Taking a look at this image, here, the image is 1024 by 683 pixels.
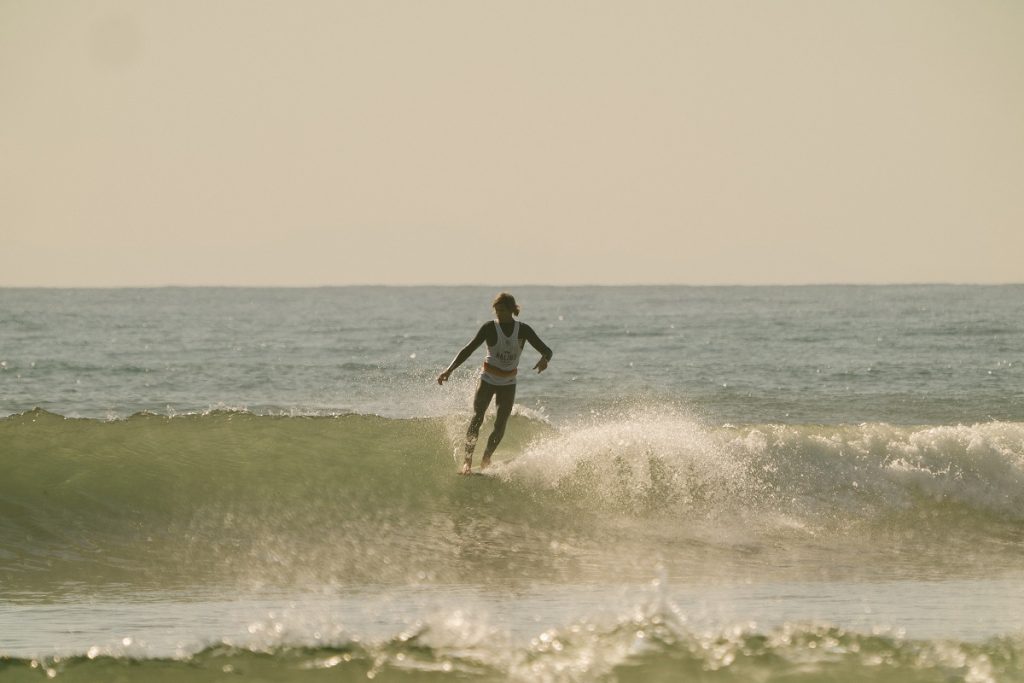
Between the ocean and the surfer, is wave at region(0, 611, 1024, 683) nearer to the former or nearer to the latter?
the ocean

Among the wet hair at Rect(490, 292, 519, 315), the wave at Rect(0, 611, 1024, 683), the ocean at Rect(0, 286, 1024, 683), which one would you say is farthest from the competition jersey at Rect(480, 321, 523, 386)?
the wave at Rect(0, 611, 1024, 683)

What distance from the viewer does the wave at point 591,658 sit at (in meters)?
5.58

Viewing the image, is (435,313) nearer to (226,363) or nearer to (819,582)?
(226,363)

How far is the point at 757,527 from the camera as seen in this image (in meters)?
10.6

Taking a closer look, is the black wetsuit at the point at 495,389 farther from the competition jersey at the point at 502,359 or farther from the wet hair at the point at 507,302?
the wet hair at the point at 507,302

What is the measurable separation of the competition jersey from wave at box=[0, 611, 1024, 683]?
17.7 ft

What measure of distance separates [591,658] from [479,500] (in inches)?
224

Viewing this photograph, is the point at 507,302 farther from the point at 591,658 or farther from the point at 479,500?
the point at 591,658

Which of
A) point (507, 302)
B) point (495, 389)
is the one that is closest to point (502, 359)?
point (495, 389)

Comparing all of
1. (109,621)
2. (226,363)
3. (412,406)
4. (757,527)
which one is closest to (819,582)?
(757,527)

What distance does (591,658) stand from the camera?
5789 millimetres

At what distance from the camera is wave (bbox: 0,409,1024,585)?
957cm

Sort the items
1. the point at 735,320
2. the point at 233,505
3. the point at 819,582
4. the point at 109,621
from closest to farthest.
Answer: the point at 109,621
the point at 819,582
the point at 233,505
the point at 735,320

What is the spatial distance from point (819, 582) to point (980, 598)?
113cm
